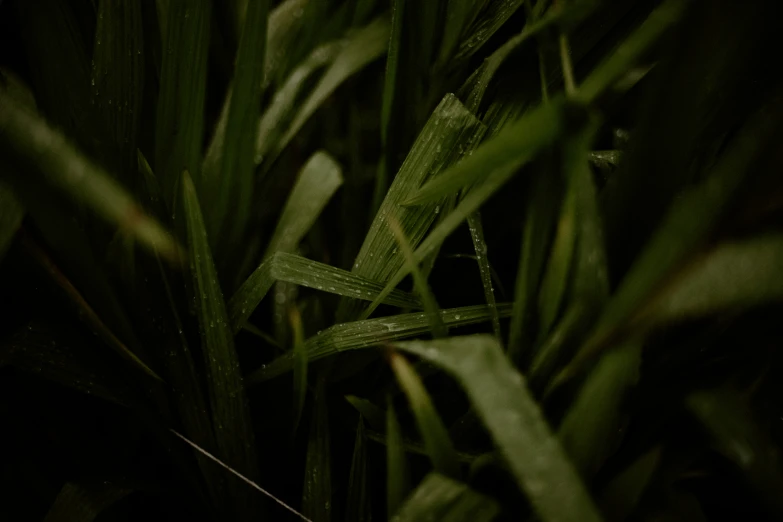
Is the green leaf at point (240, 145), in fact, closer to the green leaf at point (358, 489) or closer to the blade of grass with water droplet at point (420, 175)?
the blade of grass with water droplet at point (420, 175)

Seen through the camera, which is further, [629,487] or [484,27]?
[484,27]

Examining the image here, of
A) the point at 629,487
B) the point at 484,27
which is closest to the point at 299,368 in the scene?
the point at 629,487

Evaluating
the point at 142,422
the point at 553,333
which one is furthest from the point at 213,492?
the point at 553,333

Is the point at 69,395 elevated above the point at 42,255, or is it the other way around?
the point at 42,255

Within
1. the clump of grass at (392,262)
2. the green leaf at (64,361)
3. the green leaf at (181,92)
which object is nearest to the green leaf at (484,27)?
the clump of grass at (392,262)

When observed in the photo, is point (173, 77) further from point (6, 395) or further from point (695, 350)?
point (695, 350)

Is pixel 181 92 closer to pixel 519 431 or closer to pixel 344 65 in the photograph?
pixel 344 65

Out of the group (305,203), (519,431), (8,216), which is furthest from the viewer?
(305,203)
